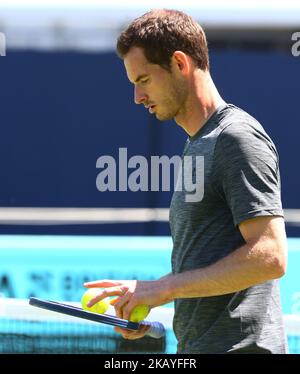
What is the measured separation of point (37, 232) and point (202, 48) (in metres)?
2.40

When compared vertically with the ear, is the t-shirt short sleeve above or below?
below

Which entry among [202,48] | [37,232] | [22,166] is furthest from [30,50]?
[202,48]

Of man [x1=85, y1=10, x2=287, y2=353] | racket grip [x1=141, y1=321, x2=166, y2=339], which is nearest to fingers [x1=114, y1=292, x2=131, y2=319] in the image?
man [x1=85, y1=10, x2=287, y2=353]

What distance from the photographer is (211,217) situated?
1.69 m

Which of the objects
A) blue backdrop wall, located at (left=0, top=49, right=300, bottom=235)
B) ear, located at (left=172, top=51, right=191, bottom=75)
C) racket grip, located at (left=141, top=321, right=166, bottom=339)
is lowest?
racket grip, located at (left=141, top=321, right=166, bottom=339)

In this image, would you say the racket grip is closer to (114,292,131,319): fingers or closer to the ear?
(114,292,131,319): fingers

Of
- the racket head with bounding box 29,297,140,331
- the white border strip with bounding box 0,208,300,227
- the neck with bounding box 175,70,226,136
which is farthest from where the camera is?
the white border strip with bounding box 0,208,300,227

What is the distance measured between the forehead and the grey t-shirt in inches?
7.0

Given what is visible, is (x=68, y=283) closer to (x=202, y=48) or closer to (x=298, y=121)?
(x=298, y=121)

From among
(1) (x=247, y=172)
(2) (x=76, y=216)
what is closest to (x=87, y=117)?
(2) (x=76, y=216)

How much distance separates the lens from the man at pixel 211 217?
159cm

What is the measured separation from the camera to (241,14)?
396 centimetres

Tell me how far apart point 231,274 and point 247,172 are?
196 mm

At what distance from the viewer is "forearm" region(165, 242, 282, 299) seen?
5.14 ft
